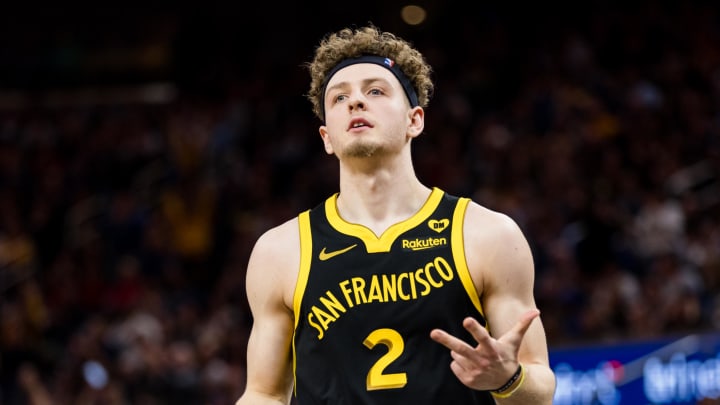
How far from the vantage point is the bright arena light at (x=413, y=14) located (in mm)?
18766

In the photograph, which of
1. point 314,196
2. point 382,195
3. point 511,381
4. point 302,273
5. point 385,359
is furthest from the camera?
point 314,196

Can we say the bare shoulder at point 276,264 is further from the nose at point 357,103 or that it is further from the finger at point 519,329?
the finger at point 519,329

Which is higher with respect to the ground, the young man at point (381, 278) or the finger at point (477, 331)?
the young man at point (381, 278)

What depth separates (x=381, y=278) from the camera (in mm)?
4551

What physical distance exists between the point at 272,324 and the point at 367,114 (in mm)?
898

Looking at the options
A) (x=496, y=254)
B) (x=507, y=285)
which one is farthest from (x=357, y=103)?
(x=507, y=285)

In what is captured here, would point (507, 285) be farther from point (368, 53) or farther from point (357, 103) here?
point (368, 53)

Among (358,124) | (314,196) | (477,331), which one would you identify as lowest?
(477,331)

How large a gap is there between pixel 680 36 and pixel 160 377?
751 centimetres

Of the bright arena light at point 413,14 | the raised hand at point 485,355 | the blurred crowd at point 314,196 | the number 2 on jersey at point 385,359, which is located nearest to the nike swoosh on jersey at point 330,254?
the number 2 on jersey at point 385,359

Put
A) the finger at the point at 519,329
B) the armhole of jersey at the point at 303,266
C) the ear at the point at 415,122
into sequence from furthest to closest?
1. the ear at the point at 415,122
2. the armhole of jersey at the point at 303,266
3. the finger at the point at 519,329

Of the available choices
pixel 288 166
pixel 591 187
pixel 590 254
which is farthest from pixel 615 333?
pixel 288 166

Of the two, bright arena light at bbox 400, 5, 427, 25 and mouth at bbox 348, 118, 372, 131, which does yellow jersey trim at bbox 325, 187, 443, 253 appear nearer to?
mouth at bbox 348, 118, 372, 131

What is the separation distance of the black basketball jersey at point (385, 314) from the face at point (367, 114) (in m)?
0.33
